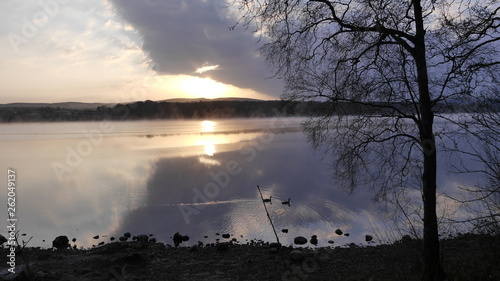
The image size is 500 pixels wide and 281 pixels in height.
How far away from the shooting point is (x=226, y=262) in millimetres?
9742

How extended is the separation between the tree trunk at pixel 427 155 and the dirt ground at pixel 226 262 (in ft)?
2.95

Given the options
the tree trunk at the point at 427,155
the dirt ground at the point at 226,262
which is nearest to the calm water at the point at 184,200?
the dirt ground at the point at 226,262

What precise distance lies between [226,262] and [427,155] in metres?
6.31

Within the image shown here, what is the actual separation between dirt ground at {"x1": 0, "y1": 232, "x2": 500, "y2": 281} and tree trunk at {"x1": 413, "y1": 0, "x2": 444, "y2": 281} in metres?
0.90

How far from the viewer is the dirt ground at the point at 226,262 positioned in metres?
7.64

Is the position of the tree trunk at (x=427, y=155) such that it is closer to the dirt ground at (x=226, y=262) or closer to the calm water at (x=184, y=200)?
the dirt ground at (x=226, y=262)

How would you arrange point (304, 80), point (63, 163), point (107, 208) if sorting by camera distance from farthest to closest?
point (63, 163) < point (107, 208) < point (304, 80)

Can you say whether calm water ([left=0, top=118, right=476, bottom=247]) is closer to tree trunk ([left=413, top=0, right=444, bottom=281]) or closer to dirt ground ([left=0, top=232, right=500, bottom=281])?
dirt ground ([left=0, top=232, right=500, bottom=281])

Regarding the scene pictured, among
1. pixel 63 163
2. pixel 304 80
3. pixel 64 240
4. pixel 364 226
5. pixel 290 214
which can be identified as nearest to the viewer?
pixel 304 80

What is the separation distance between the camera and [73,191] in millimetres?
22109

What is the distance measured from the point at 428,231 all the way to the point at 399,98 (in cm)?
238

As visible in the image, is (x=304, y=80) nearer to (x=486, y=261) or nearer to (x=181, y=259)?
(x=486, y=261)

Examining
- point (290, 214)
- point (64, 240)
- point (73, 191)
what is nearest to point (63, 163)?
point (73, 191)

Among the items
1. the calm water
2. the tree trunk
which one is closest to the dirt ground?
the tree trunk
